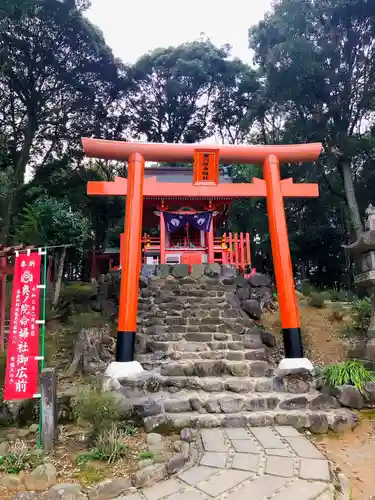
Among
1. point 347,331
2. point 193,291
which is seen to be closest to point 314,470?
point 193,291

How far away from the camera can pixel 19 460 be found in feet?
11.5

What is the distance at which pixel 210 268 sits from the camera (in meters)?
10.3

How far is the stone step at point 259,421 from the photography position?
14.8ft

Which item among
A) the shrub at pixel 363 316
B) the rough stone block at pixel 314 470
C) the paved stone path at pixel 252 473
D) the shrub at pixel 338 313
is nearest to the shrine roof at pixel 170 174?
the shrub at pixel 338 313

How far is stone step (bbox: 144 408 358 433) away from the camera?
4508 millimetres

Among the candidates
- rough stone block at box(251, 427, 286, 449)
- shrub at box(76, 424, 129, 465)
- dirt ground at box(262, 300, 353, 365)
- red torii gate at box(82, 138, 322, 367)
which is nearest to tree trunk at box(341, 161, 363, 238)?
dirt ground at box(262, 300, 353, 365)

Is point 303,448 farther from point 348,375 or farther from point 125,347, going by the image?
point 125,347

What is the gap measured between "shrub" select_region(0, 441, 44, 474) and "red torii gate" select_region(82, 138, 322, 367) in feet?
7.28

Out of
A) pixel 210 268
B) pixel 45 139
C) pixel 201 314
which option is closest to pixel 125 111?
pixel 45 139

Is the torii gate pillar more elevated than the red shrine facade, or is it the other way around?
the red shrine facade

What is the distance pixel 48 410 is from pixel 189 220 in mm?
10493

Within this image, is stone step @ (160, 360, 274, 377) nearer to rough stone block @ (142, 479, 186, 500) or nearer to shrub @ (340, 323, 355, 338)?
rough stone block @ (142, 479, 186, 500)

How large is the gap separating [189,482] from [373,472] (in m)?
1.84

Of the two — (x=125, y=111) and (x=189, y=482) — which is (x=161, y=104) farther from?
(x=189, y=482)
